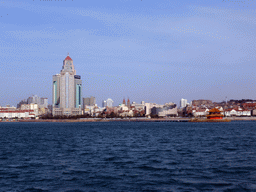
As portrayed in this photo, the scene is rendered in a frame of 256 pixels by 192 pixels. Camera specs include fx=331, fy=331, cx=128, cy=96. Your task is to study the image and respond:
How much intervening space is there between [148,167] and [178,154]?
566cm

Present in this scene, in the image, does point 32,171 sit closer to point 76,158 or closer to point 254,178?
point 76,158

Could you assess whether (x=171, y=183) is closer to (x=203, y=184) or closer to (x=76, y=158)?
(x=203, y=184)

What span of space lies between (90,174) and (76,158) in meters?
5.75

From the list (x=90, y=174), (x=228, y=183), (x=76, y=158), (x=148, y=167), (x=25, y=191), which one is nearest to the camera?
(x=25, y=191)

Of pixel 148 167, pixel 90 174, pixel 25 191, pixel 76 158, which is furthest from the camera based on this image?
pixel 76 158

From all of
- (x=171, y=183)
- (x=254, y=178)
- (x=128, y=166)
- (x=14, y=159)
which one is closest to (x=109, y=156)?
(x=128, y=166)

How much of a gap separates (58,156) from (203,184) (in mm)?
11911

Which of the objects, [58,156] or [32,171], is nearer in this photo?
[32,171]

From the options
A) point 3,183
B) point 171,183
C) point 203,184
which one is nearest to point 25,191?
point 3,183

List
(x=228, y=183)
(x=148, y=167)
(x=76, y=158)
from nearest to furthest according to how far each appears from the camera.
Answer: (x=228, y=183)
(x=148, y=167)
(x=76, y=158)

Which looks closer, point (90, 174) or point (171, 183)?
point (171, 183)

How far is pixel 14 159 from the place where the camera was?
851 inches

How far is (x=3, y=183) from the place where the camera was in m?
14.3

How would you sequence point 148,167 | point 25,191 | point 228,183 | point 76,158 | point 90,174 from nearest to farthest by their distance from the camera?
1. point 25,191
2. point 228,183
3. point 90,174
4. point 148,167
5. point 76,158
